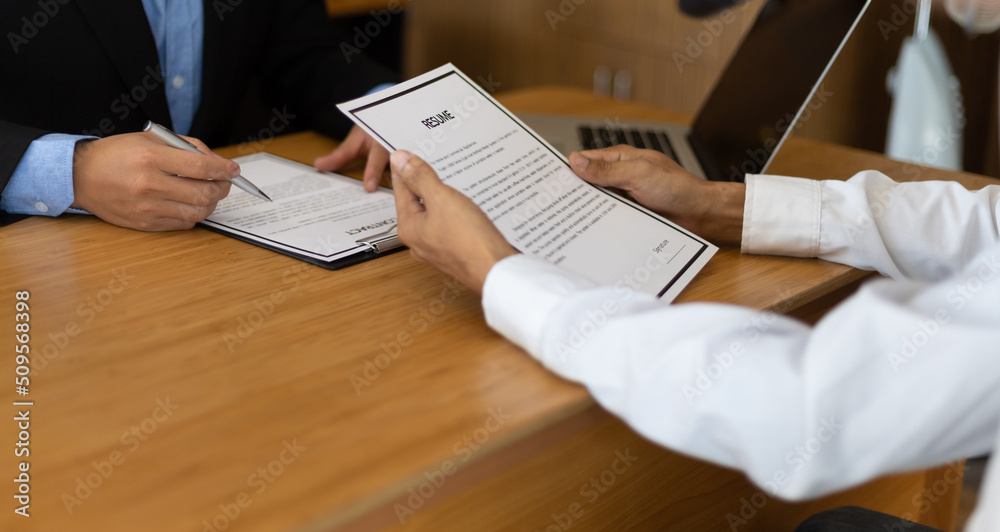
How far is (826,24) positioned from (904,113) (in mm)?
977

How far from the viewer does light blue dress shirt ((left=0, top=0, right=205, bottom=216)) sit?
35.1 inches

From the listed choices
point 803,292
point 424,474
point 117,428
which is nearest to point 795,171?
point 803,292

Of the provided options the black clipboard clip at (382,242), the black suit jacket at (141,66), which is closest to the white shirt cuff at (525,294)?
the black clipboard clip at (382,242)

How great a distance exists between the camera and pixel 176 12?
127 cm

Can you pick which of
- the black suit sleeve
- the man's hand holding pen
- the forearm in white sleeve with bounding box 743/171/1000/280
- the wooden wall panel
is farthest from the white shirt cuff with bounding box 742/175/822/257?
the wooden wall panel

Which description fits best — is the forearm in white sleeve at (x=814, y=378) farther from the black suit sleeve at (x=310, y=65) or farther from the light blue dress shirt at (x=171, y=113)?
the black suit sleeve at (x=310, y=65)

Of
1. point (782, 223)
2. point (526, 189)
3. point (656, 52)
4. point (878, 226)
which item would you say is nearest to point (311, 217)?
point (526, 189)

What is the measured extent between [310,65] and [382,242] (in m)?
0.68

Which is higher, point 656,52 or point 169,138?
point 169,138

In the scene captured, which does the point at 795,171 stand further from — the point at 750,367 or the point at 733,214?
the point at 750,367

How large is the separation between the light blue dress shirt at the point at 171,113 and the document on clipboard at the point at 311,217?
0.53ft

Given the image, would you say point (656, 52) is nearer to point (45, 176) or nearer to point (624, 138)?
point (624, 138)

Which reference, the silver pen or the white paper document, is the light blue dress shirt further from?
the white paper document

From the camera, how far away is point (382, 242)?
885mm
